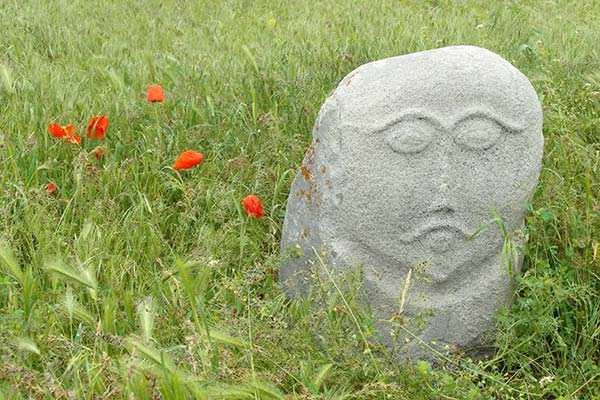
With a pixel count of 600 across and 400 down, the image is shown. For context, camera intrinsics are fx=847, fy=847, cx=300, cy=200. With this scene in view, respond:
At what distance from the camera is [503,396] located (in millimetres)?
2242

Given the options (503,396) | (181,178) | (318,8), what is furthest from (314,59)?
(503,396)

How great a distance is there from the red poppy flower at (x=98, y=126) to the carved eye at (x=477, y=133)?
1.40 metres

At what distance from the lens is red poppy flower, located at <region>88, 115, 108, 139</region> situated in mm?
3158

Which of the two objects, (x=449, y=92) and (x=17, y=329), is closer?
(x=17, y=329)

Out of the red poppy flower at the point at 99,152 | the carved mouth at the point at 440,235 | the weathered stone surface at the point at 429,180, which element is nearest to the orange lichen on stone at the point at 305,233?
the weathered stone surface at the point at 429,180

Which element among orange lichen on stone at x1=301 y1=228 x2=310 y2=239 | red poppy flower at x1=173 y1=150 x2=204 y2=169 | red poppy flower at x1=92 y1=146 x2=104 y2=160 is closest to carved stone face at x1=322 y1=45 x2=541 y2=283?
orange lichen on stone at x1=301 y1=228 x2=310 y2=239

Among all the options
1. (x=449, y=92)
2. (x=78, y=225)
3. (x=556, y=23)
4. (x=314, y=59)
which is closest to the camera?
(x=449, y=92)

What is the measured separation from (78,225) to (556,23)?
3.28 meters

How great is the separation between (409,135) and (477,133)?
202 millimetres

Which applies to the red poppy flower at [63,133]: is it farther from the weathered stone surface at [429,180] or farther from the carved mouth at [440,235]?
the carved mouth at [440,235]

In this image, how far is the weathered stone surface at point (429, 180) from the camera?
2406mm

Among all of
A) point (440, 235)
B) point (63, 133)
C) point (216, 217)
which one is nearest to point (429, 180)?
point (440, 235)

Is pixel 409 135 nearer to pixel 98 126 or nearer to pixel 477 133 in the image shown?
pixel 477 133

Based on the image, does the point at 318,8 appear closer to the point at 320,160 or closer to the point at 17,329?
the point at 320,160
